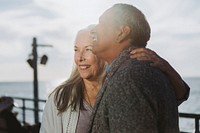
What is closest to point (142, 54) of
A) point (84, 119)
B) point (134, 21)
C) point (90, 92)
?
point (134, 21)

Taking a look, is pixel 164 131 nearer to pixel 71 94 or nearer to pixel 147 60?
pixel 147 60

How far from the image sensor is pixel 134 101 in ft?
5.90

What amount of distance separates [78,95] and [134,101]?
3.87 feet

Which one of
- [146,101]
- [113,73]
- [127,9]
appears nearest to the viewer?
[146,101]

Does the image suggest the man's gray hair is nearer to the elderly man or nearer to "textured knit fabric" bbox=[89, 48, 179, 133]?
the elderly man

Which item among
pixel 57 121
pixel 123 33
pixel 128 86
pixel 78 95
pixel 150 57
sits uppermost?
pixel 123 33

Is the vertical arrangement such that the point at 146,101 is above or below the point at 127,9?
below

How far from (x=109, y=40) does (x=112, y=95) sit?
0.31 metres

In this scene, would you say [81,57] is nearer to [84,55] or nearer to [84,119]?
[84,55]

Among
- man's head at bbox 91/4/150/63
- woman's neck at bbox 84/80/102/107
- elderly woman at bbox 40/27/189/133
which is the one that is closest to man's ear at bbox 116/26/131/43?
man's head at bbox 91/4/150/63

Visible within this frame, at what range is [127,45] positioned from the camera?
203cm

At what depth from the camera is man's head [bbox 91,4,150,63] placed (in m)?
2.02

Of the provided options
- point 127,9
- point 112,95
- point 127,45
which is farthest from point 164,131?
point 127,9

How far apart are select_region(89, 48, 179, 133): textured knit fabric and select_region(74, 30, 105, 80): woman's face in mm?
967
